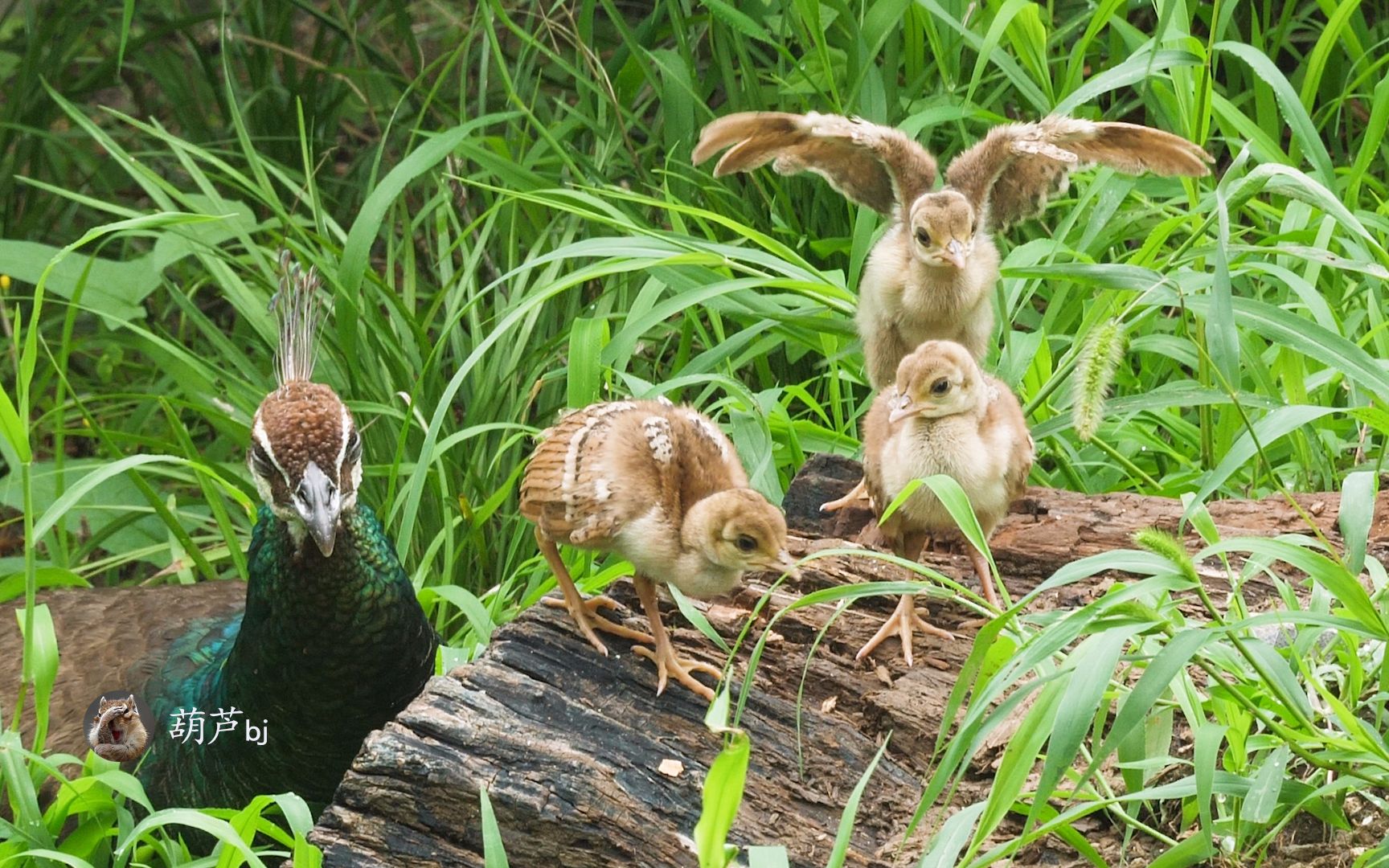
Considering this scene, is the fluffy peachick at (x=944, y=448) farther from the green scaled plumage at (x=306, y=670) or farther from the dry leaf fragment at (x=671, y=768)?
the green scaled plumage at (x=306, y=670)

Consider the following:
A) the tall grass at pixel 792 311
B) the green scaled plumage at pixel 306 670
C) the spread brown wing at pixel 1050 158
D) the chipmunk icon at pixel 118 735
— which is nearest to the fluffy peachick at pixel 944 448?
the tall grass at pixel 792 311

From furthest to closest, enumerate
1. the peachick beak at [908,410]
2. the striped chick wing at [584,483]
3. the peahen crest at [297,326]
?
the peahen crest at [297,326], the peachick beak at [908,410], the striped chick wing at [584,483]

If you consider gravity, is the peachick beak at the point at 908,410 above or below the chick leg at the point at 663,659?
above

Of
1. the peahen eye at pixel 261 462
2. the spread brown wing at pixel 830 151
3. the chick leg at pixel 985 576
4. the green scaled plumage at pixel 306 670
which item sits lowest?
the green scaled plumage at pixel 306 670

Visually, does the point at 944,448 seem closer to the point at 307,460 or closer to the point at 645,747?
the point at 645,747

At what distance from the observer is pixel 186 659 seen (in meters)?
3.56

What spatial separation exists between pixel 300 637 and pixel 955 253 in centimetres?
154

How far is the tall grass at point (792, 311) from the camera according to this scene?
2418 millimetres

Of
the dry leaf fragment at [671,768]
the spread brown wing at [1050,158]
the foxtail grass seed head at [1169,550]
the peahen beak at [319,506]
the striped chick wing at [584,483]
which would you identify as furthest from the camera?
the spread brown wing at [1050,158]

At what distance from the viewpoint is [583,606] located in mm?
2768

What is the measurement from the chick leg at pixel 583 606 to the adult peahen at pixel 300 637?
0.39 m

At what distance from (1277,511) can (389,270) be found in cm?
259

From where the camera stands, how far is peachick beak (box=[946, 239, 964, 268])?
3354 millimetres

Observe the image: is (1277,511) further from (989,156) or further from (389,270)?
(389,270)
